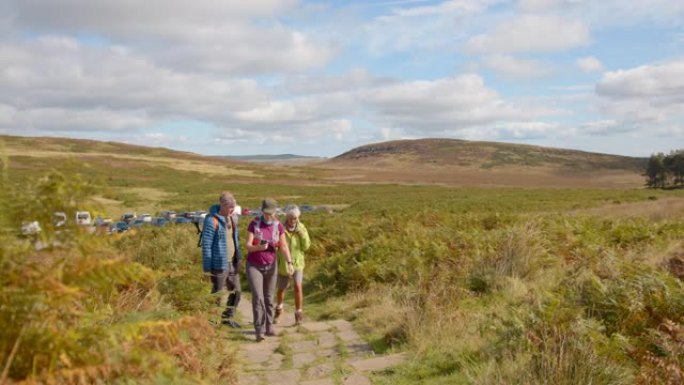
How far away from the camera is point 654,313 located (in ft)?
Answer: 19.1

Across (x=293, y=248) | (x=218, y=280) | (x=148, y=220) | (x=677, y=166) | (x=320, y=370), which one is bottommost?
(x=148, y=220)

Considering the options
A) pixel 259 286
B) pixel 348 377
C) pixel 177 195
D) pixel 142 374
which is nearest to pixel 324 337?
pixel 259 286

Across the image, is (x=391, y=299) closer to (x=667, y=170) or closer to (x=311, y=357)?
(x=311, y=357)

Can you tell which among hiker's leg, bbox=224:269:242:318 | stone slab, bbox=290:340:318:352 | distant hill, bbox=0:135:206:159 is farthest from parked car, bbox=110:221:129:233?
distant hill, bbox=0:135:206:159

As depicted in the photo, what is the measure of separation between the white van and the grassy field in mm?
55

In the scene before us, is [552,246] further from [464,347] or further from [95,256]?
[95,256]

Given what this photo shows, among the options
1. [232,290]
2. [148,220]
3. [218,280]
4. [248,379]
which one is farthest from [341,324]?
[148,220]

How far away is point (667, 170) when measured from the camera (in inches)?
3976

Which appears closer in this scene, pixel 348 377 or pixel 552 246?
pixel 348 377

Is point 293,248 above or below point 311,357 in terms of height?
above

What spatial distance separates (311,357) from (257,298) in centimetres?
125

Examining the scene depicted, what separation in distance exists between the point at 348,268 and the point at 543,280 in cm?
328

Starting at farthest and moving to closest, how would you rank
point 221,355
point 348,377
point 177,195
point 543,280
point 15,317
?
point 177,195 → point 543,280 → point 348,377 → point 221,355 → point 15,317

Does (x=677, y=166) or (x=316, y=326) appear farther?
(x=677, y=166)
